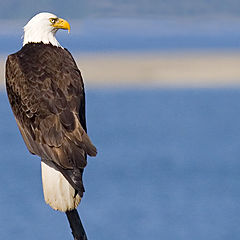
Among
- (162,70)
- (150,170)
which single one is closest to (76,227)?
(150,170)

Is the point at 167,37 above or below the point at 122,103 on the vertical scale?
above

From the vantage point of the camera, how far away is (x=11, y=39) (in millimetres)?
85000

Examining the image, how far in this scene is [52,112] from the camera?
7633mm

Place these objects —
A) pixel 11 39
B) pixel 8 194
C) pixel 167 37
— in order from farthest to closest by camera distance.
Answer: pixel 167 37 → pixel 11 39 → pixel 8 194

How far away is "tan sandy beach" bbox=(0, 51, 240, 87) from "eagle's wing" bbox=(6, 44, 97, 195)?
120 feet

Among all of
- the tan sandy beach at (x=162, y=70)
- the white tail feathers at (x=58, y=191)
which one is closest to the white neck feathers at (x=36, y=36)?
the white tail feathers at (x=58, y=191)

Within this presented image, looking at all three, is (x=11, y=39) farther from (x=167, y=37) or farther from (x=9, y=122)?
(x=9, y=122)

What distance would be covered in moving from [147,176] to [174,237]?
5.61 m

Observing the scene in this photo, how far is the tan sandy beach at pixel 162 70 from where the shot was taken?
46.9m

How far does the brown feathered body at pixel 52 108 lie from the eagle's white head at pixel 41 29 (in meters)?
0.09

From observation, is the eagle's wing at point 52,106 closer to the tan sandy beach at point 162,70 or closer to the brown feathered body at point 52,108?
the brown feathered body at point 52,108

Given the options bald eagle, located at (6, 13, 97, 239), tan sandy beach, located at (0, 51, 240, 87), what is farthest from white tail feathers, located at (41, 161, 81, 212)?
tan sandy beach, located at (0, 51, 240, 87)

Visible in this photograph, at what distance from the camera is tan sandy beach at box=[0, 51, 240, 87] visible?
46.9 metres

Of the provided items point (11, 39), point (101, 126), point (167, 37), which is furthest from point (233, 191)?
point (167, 37)
